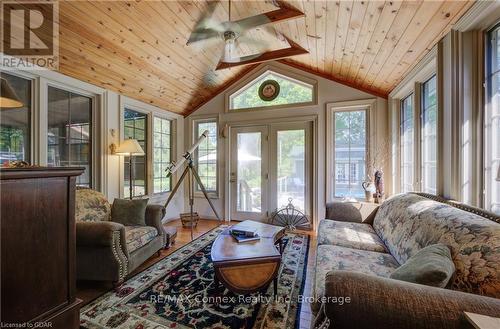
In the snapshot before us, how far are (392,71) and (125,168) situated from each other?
4117mm

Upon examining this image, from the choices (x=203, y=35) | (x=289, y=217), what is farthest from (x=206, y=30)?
(x=289, y=217)

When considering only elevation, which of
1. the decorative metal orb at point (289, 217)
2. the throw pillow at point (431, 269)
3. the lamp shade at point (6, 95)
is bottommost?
the decorative metal orb at point (289, 217)

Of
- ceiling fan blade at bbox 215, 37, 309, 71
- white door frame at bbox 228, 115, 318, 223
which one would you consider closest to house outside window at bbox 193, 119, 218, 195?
white door frame at bbox 228, 115, 318, 223

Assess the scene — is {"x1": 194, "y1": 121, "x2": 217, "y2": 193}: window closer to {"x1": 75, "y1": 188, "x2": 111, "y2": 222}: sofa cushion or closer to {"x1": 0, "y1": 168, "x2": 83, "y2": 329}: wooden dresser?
{"x1": 75, "y1": 188, "x2": 111, "y2": 222}: sofa cushion

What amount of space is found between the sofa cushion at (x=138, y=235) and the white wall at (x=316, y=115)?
6.33 ft

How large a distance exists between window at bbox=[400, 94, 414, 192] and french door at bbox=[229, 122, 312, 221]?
134 cm

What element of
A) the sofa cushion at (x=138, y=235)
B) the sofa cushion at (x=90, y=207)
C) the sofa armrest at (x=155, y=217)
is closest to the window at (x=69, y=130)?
the sofa cushion at (x=90, y=207)

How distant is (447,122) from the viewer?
6.39 feet

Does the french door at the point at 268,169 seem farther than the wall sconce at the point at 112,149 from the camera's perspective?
Yes

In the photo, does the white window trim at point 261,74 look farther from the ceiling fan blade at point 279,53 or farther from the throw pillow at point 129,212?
the throw pillow at point 129,212

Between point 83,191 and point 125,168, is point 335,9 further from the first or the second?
point 125,168

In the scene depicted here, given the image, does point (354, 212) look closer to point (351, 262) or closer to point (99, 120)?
point (351, 262)

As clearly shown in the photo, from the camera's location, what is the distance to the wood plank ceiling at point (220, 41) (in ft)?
6.54

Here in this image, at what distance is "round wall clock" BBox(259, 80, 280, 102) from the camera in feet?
13.4
